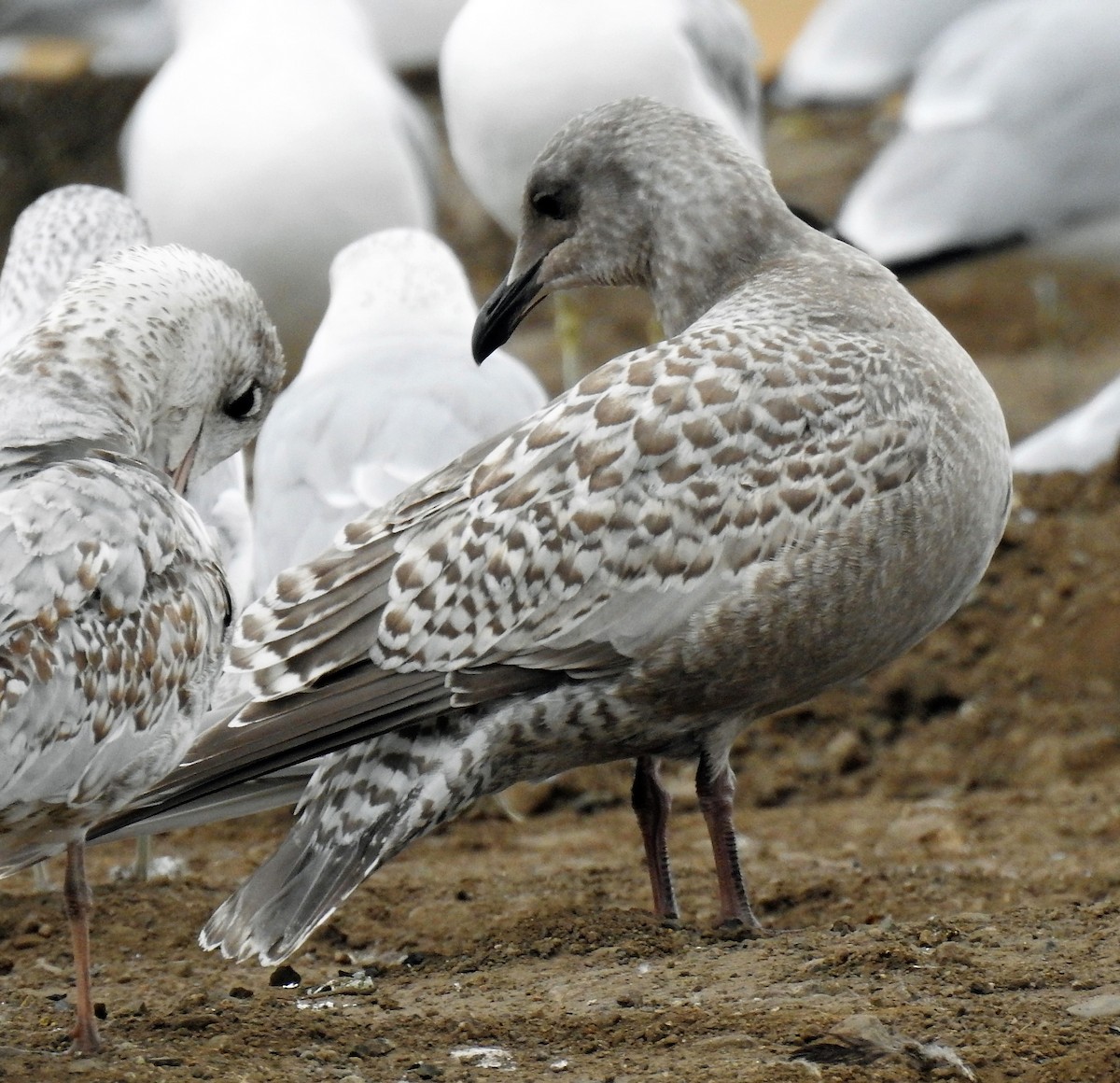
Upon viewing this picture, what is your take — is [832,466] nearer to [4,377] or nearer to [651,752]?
[651,752]

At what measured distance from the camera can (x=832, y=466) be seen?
3982 mm

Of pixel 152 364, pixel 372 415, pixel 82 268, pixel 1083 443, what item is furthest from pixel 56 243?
pixel 1083 443

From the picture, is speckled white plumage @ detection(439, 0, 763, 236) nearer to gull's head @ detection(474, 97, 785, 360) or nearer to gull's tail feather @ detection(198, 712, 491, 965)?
gull's head @ detection(474, 97, 785, 360)

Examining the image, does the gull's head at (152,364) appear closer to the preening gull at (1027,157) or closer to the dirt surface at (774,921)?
the dirt surface at (774,921)

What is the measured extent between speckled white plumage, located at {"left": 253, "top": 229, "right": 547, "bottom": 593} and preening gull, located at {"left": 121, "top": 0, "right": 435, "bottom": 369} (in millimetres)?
2094

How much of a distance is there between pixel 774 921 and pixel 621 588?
1157 mm

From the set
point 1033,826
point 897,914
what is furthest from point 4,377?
point 1033,826

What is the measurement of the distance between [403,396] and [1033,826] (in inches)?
78.3

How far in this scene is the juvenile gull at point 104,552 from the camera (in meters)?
3.28

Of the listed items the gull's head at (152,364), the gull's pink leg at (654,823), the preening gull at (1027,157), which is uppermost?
A: the gull's head at (152,364)

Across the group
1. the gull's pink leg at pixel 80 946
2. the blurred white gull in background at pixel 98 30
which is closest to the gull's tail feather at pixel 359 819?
the gull's pink leg at pixel 80 946

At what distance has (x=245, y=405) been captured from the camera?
14.4ft

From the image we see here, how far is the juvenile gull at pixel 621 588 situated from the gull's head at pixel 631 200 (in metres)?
0.43

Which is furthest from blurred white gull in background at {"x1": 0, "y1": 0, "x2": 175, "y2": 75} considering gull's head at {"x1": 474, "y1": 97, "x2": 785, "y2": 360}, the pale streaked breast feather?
the pale streaked breast feather
